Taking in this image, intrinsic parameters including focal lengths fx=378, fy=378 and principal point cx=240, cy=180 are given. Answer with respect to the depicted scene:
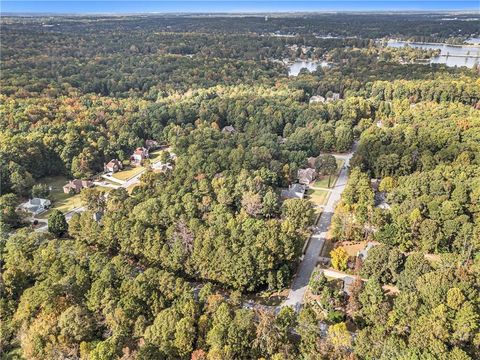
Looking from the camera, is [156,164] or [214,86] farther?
[214,86]

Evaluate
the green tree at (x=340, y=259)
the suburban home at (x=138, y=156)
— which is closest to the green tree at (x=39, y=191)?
the suburban home at (x=138, y=156)

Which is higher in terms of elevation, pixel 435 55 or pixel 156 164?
pixel 435 55

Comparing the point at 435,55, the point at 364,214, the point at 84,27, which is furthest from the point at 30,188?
the point at 84,27

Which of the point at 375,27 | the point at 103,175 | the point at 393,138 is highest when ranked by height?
the point at 375,27

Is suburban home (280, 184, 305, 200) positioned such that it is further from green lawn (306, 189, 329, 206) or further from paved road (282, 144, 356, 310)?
paved road (282, 144, 356, 310)

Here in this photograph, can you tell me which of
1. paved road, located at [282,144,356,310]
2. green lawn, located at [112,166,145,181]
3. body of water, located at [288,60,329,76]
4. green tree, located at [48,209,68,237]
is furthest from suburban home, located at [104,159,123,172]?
body of water, located at [288,60,329,76]

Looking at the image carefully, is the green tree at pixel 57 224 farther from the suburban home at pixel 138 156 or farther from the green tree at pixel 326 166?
the green tree at pixel 326 166

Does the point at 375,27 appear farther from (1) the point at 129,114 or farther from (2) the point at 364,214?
(2) the point at 364,214
